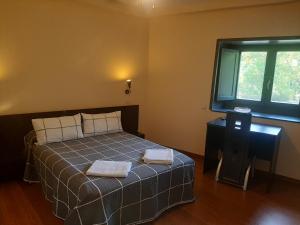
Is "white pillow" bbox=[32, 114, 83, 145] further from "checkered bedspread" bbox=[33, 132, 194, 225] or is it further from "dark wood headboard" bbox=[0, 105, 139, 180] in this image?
"dark wood headboard" bbox=[0, 105, 139, 180]

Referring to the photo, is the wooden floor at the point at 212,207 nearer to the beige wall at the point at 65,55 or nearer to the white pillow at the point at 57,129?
the white pillow at the point at 57,129

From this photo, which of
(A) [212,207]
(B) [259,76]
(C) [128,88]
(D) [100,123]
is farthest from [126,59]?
(A) [212,207]

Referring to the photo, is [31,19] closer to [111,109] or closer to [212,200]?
[111,109]

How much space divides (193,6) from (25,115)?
2762 millimetres

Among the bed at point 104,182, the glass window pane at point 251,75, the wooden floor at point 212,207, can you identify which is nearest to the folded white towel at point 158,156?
the bed at point 104,182

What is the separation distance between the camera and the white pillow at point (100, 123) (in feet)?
10.6

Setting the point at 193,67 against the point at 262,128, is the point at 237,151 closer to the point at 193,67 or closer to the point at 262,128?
the point at 262,128

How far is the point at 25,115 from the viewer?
294 centimetres

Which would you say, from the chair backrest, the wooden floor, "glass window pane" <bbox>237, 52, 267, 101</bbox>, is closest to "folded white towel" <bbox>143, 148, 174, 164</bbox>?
the wooden floor

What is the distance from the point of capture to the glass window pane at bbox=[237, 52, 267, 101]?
3.62 m

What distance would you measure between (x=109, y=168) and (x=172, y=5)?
2522 mm

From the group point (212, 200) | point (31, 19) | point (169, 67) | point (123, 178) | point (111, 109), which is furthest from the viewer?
point (169, 67)

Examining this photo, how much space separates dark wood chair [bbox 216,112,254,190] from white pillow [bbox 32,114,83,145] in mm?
1960

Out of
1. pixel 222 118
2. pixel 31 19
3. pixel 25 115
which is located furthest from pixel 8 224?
pixel 222 118
